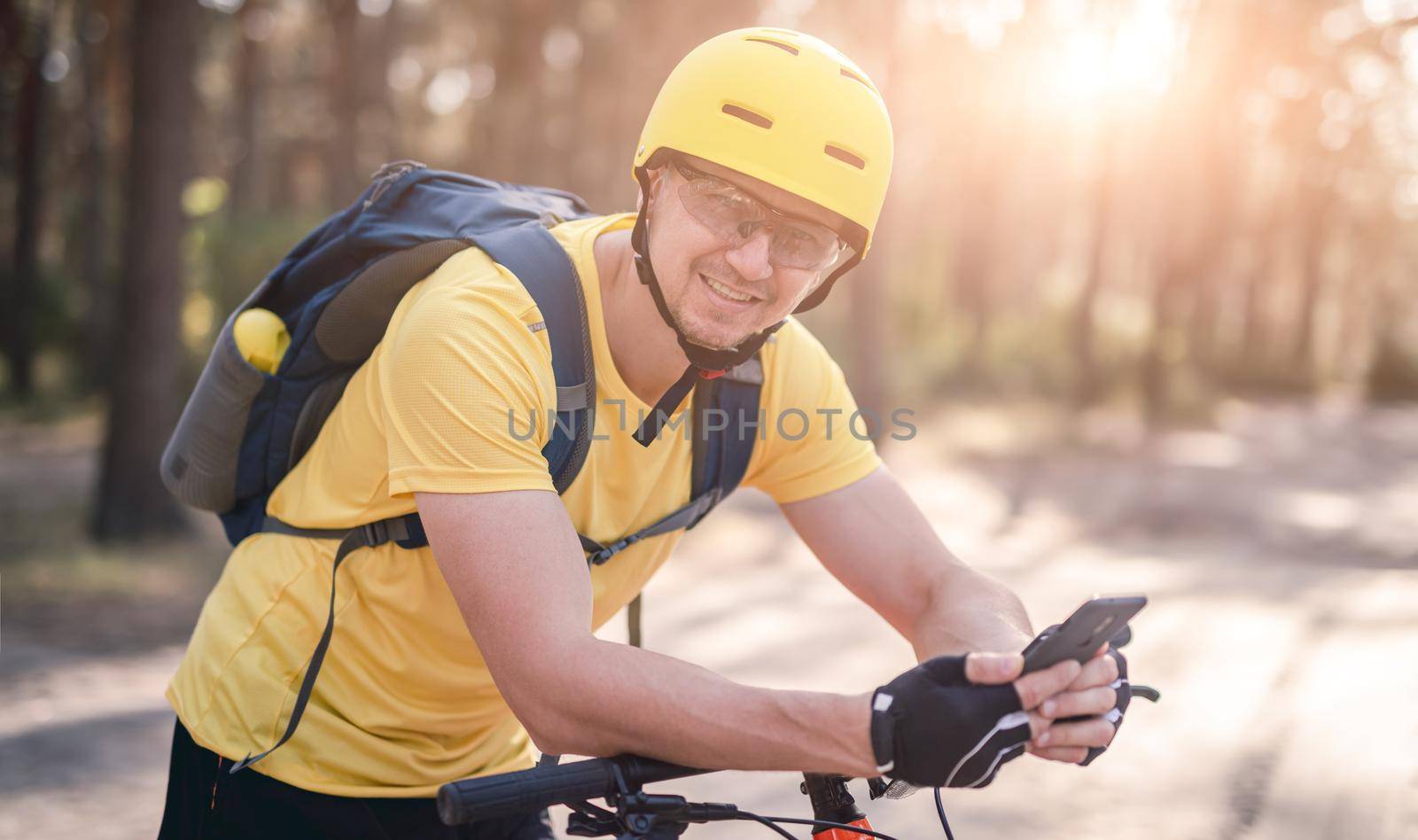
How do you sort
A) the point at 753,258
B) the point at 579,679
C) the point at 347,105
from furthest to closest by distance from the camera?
the point at 347,105 < the point at 753,258 < the point at 579,679

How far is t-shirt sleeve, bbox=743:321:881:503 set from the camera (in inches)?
108

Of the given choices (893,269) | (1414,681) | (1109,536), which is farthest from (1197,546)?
(893,269)

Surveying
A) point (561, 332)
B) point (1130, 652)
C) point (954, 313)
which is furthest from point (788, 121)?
point (954, 313)

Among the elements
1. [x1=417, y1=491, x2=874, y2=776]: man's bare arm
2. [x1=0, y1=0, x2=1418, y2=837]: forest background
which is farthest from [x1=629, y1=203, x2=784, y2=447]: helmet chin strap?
[x1=0, y1=0, x2=1418, y2=837]: forest background

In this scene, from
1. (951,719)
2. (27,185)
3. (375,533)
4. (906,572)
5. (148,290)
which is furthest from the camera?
(27,185)

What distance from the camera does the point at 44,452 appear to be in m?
15.9

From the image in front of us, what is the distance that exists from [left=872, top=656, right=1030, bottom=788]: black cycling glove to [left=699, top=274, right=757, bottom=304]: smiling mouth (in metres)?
0.89

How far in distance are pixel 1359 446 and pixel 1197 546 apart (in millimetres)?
13536

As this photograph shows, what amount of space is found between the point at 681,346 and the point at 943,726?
3.34 feet

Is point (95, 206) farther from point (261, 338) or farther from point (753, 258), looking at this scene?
point (753, 258)

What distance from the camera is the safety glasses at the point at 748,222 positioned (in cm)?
244

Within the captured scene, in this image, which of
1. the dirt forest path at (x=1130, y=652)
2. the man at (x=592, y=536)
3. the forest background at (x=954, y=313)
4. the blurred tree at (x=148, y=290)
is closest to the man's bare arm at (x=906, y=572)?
the man at (x=592, y=536)

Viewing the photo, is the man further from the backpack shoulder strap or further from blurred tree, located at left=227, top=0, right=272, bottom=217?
blurred tree, located at left=227, top=0, right=272, bottom=217

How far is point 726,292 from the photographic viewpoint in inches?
96.3
